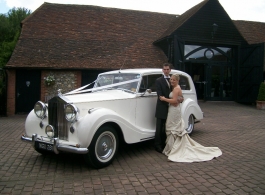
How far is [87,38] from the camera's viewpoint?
15.1 m

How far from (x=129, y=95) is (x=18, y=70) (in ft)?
30.4

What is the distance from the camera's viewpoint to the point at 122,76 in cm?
609

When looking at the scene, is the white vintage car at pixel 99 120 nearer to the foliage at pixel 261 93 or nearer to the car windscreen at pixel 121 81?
the car windscreen at pixel 121 81

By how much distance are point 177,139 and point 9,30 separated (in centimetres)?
2952

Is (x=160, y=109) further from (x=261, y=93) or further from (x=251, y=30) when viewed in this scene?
(x=251, y=30)

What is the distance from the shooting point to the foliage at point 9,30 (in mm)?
22750

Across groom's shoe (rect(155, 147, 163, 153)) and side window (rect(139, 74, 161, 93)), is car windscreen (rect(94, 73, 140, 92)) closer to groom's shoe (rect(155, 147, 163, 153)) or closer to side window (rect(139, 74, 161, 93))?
side window (rect(139, 74, 161, 93))

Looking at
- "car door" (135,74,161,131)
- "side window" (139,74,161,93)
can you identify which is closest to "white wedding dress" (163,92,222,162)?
"car door" (135,74,161,131)

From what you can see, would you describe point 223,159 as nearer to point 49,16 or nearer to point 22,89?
point 22,89

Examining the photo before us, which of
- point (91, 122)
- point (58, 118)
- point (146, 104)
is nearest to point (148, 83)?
point (146, 104)

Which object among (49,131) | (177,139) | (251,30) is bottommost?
(177,139)

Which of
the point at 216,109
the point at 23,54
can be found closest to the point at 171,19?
the point at 216,109

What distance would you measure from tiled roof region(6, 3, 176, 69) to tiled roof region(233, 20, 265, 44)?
5.48 meters

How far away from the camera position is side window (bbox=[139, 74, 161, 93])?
5723mm
